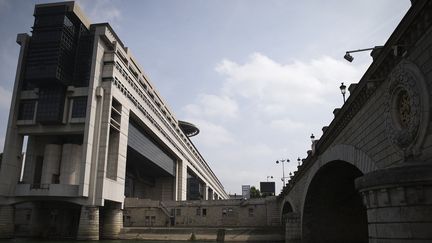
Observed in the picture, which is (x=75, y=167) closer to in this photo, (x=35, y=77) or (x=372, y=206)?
(x=35, y=77)

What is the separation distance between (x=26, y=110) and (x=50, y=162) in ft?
27.5

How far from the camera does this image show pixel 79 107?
51.2 meters

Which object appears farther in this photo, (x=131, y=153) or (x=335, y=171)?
(x=131, y=153)

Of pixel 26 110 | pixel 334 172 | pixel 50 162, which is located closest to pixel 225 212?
pixel 50 162

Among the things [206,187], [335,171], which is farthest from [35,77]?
[206,187]

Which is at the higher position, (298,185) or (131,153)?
(131,153)

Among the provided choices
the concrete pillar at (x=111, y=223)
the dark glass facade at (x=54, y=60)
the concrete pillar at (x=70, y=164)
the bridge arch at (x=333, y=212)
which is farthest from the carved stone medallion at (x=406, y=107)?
the concrete pillar at (x=70, y=164)

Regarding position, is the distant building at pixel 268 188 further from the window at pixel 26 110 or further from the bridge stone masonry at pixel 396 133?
the bridge stone masonry at pixel 396 133

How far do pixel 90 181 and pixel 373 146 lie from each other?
41.3 metres

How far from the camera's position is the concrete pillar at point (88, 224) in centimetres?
4556

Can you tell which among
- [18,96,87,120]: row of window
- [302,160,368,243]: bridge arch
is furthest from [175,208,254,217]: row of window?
[302,160,368,243]: bridge arch

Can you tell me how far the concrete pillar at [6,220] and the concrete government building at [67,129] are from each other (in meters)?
0.12

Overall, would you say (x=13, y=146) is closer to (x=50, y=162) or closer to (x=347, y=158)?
(x=50, y=162)

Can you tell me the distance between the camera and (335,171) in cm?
2645
